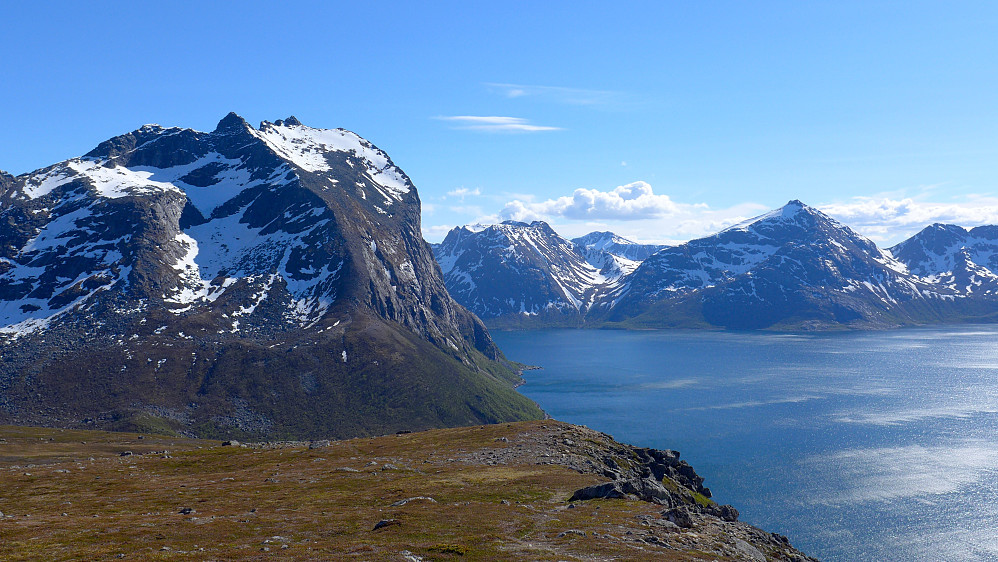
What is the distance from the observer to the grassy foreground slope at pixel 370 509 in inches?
1654

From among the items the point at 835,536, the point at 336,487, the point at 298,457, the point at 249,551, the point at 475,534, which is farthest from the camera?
the point at 835,536

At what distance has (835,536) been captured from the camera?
140 metres

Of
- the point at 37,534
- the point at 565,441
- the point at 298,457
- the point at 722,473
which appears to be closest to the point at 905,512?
the point at 722,473

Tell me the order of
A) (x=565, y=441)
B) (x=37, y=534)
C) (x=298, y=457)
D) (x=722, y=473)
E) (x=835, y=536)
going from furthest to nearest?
1. (x=722, y=473)
2. (x=835, y=536)
3. (x=298, y=457)
4. (x=565, y=441)
5. (x=37, y=534)

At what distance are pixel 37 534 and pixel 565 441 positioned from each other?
62.5 meters

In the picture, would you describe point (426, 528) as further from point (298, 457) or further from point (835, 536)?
point (835, 536)

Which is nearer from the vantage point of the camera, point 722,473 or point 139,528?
point 139,528

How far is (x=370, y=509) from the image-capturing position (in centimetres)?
5631

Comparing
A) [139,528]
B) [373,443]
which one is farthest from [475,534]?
[373,443]

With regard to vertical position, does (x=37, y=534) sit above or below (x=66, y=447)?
above

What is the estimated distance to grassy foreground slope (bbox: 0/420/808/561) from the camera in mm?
42000

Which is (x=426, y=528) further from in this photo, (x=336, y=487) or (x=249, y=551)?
(x=336, y=487)

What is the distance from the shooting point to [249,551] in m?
41.2

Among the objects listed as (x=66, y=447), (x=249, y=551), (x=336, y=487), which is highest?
(x=249, y=551)
